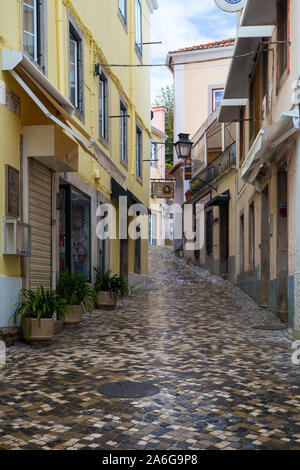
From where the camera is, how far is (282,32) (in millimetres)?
9531

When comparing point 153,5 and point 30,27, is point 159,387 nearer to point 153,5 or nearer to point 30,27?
point 30,27

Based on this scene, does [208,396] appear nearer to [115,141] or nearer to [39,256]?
[39,256]

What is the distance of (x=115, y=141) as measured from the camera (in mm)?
14609

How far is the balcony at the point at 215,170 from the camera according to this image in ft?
59.9

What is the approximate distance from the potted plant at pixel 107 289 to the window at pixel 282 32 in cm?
Result: 558

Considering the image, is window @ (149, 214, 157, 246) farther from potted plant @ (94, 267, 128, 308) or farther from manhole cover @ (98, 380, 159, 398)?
manhole cover @ (98, 380, 159, 398)

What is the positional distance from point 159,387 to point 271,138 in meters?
4.86

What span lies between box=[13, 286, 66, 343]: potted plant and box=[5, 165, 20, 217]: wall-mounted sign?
1203mm

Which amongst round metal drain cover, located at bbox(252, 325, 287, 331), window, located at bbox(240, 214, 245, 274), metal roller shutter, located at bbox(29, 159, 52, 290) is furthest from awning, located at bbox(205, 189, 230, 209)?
metal roller shutter, located at bbox(29, 159, 52, 290)

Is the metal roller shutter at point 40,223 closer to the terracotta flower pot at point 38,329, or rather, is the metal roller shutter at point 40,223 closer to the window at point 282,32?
the terracotta flower pot at point 38,329

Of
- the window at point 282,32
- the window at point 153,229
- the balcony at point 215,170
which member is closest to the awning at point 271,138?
the window at point 282,32

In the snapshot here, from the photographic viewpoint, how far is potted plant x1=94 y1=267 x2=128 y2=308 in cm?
1192

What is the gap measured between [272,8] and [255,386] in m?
7.39

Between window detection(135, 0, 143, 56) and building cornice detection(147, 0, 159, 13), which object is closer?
window detection(135, 0, 143, 56)
